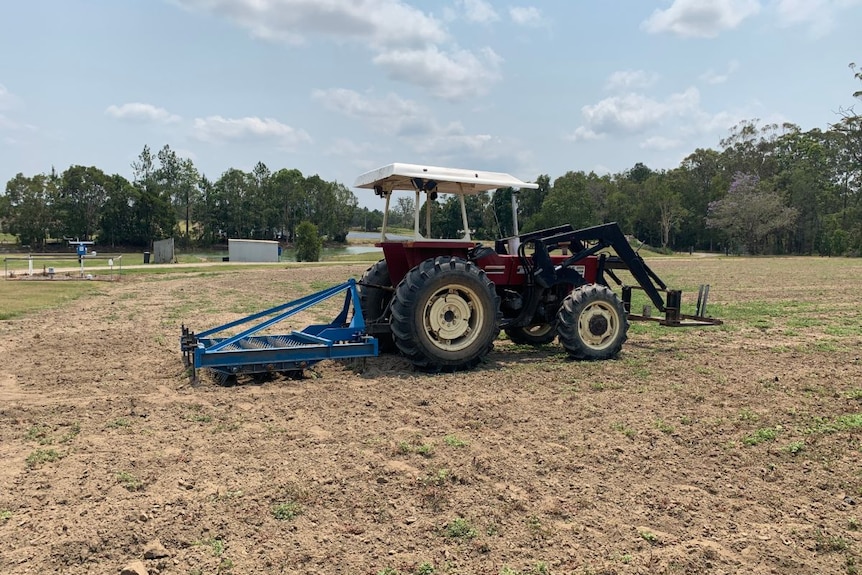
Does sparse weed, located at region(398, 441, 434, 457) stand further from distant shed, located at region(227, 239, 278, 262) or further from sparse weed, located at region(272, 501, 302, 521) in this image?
distant shed, located at region(227, 239, 278, 262)

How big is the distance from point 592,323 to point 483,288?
183 centimetres

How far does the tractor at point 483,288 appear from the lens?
759 cm

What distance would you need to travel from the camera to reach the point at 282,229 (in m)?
86.3

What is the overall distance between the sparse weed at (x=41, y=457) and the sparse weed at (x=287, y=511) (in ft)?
6.86

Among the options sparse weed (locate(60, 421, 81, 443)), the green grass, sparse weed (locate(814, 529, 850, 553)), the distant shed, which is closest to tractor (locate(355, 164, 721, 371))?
sparse weed (locate(60, 421, 81, 443))

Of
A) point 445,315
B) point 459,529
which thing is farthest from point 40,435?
point 445,315

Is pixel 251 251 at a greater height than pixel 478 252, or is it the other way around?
pixel 251 251

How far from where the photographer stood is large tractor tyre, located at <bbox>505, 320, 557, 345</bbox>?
974 cm

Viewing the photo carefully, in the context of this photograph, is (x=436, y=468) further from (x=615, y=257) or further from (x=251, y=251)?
(x=251, y=251)

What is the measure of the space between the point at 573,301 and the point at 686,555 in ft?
17.0

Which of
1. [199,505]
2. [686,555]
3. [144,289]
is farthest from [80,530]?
[144,289]

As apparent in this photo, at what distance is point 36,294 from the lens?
1812 centimetres

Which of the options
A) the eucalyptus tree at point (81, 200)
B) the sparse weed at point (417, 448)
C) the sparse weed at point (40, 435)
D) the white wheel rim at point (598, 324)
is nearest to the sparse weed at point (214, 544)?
the sparse weed at point (417, 448)

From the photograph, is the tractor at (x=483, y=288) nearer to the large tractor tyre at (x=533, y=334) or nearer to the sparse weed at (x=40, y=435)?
the large tractor tyre at (x=533, y=334)
